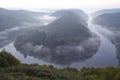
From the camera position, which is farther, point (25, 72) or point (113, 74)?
point (113, 74)

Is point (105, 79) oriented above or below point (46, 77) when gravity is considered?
below

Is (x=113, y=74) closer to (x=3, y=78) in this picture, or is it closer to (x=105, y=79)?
(x=105, y=79)

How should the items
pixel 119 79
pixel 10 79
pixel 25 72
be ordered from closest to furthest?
1. pixel 10 79
2. pixel 25 72
3. pixel 119 79

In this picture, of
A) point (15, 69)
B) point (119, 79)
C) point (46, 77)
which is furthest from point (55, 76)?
point (119, 79)

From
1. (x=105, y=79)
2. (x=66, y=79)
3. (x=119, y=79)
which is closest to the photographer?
(x=66, y=79)

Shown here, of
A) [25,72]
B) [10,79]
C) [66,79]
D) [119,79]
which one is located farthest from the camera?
[119,79]

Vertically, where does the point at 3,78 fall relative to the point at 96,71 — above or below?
above

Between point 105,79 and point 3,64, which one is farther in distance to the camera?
point 3,64

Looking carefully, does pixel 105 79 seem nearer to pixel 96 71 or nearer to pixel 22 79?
pixel 96 71

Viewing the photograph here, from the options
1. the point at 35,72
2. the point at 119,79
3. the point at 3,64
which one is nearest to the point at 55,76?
the point at 35,72
